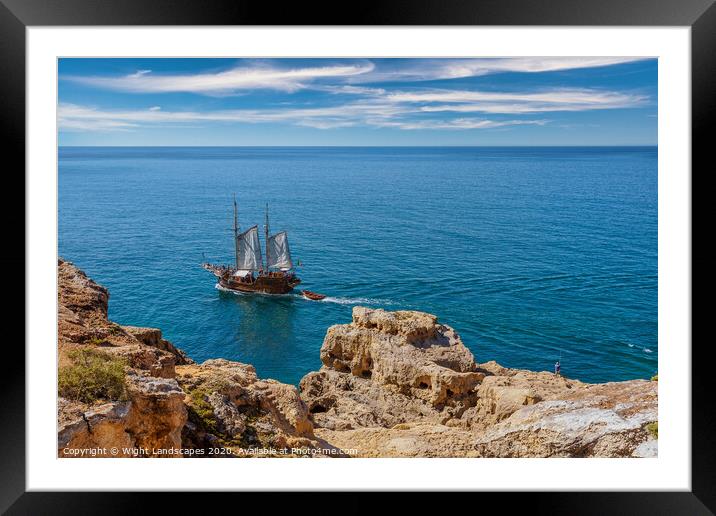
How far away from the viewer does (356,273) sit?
3400 centimetres

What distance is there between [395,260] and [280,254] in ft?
25.4

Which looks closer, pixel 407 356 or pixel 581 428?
pixel 581 428

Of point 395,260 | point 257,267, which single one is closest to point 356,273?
point 395,260

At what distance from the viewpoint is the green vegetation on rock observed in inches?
295

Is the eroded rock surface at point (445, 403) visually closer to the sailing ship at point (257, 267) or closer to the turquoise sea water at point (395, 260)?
the turquoise sea water at point (395, 260)

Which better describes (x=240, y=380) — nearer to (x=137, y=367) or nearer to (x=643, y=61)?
(x=137, y=367)

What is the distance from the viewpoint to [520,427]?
9117 millimetres

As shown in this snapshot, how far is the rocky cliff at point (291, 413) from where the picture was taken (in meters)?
7.59

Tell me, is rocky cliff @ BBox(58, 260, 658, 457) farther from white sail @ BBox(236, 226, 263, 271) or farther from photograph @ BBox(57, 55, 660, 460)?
white sail @ BBox(236, 226, 263, 271)

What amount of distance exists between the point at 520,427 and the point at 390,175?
58.1 m
